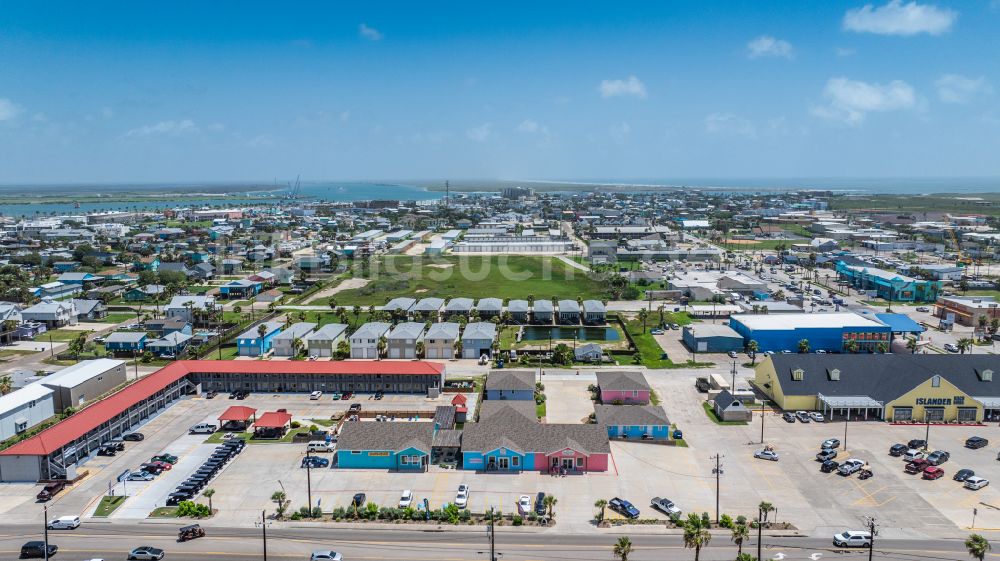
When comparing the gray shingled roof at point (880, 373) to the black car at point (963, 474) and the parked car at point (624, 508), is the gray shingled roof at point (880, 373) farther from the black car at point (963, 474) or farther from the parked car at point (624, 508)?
the parked car at point (624, 508)

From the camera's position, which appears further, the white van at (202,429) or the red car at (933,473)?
the white van at (202,429)

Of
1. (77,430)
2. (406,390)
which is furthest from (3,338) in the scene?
(406,390)

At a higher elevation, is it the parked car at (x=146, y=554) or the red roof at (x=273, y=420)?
the red roof at (x=273, y=420)

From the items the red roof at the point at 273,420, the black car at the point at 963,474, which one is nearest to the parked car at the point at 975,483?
the black car at the point at 963,474

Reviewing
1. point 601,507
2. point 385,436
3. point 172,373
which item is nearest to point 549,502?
point 601,507

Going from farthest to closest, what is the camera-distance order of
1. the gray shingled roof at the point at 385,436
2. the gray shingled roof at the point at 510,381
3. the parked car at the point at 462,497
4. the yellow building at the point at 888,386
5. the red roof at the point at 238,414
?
the gray shingled roof at the point at 510,381 → the yellow building at the point at 888,386 → the red roof at the point at 238,414 → the gray shingled roof at the point at 385,436 → the parked car at the point at 462,497

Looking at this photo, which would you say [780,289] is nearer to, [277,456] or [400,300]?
[400,300]

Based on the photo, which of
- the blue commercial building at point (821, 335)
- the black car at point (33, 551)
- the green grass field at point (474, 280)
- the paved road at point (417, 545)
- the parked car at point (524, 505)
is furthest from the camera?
the green grass field at point (474, 280)
